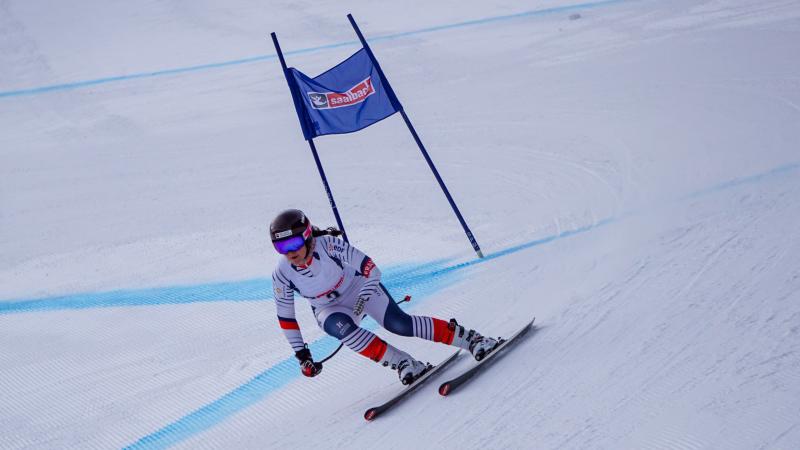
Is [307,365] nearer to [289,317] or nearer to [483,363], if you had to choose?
[289,317]

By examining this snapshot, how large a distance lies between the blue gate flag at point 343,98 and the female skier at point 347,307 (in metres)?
1.61

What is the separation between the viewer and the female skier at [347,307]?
4305mm

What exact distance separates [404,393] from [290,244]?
42.2 inches

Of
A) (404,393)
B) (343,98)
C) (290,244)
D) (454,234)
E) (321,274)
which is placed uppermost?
(343,98)

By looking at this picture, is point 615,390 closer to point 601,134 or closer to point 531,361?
point 531,361

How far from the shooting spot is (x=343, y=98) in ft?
19.2

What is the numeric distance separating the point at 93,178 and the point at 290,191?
2.78 meters

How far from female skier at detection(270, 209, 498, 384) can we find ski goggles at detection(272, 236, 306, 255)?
0.11m

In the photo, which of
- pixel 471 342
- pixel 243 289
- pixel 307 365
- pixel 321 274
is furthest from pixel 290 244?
pixel 243 289

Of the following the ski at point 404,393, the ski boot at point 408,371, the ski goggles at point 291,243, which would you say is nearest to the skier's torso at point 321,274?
the ski goggles at point 291,243

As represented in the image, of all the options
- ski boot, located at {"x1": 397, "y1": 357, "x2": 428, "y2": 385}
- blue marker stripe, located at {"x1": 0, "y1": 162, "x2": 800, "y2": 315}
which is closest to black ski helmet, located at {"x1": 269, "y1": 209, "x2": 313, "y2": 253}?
ski boot, located at {"x1": 397, "y1": 357, "x2": 428, "y2": 385}

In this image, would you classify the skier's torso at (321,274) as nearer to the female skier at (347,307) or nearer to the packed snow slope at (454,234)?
the female skier at (347,307)

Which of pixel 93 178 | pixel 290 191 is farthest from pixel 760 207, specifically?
pixel 93 178

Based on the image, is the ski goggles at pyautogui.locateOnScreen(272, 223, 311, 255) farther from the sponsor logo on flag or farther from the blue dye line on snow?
the blue dye line on snow
